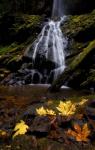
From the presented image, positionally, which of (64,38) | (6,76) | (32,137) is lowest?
(6,76)

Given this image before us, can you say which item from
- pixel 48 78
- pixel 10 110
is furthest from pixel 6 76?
pixel 10 110

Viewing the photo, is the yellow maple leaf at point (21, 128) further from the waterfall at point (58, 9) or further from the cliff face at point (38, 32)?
the waterfall at point (58, 9)

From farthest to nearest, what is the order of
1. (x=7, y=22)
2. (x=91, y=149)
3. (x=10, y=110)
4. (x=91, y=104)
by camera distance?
1. (x=7, y=22)
2. (x=10, y=110)
3. (x=91, y=104)
4. (x=91, y=149)

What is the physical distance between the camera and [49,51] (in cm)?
1326

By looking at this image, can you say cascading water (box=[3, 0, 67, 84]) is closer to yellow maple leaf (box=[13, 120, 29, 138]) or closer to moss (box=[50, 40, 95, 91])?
moss (box=[50, 40, 95, 91])

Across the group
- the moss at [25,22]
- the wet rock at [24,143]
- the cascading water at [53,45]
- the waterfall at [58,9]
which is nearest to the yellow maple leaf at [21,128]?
the wet rock at [24,143]

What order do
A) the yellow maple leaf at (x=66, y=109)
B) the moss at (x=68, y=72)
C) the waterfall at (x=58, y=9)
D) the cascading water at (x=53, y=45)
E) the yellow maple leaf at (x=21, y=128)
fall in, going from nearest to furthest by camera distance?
the yellow maple leaf at (x=21, y=128), the yellow maple leaf at (x=66, y=109), the moss at (x=68, y=72), the cascading water at (x=53, y=45), the waterfall at (x=58, y=9)

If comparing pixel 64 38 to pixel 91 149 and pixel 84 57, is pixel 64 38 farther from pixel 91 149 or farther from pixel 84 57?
pixel 91 149

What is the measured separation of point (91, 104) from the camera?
4.59 metres

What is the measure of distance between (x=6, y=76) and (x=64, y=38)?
366cm

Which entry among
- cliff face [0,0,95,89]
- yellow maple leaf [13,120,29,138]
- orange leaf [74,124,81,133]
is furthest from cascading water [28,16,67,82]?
orange leaf [74,124,81,133]

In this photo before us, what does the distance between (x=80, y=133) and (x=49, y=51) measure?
979 cm

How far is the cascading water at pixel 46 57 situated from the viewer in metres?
11.9

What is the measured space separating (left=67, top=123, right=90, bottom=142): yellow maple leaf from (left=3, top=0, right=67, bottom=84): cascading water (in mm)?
7884
